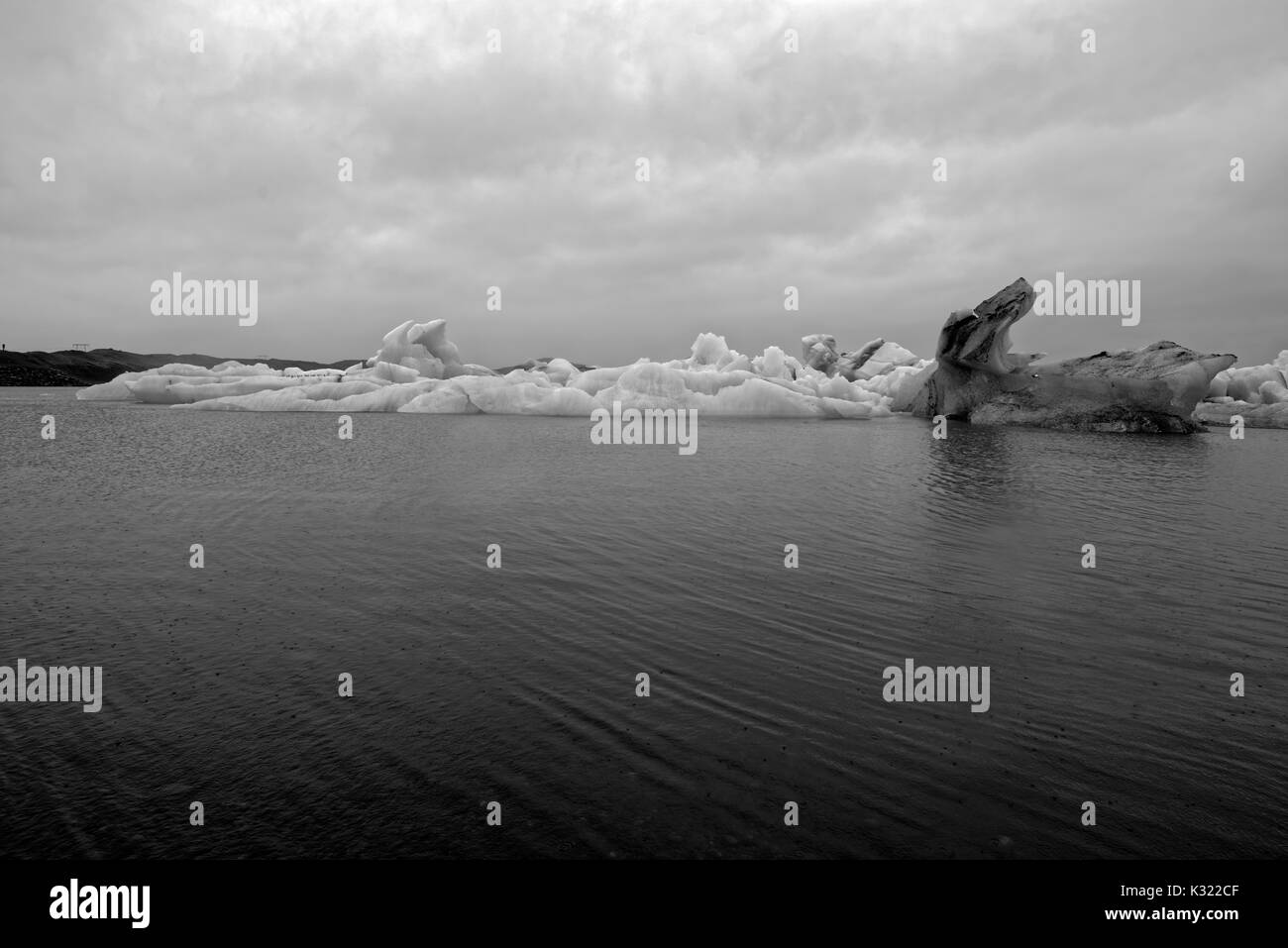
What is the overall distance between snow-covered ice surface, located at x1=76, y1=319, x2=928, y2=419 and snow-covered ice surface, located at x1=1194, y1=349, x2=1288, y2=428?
2100 cm

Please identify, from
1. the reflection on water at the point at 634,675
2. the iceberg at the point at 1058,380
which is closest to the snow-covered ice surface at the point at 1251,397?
the iceberg at the point at 1058,380

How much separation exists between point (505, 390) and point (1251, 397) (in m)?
58.4

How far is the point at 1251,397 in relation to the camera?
56594 mm

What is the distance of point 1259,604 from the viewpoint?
902 cm

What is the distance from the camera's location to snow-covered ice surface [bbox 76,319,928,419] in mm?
46344
